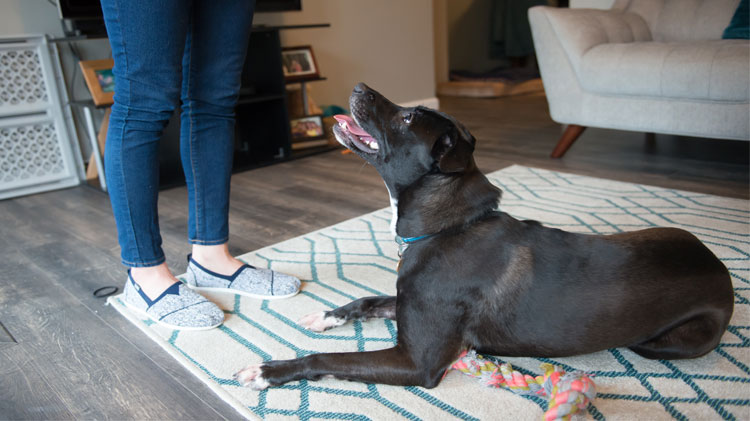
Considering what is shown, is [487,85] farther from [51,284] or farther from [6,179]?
[51,284]

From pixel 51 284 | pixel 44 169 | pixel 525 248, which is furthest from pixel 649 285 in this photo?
pixel 44 169

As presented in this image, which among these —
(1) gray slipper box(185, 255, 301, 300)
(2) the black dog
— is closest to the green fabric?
(2) the black dog

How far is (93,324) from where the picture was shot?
159 cm

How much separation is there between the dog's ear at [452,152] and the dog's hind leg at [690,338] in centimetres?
57

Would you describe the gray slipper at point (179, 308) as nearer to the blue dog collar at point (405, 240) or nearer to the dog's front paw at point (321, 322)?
the dog's front paw at point (321, 322)

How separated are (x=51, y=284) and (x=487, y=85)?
5087 mm

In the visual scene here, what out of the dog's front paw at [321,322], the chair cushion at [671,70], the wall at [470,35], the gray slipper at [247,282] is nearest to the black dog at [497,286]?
the dog's front paw at [321,322]

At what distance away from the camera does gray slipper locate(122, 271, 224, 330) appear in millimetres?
1503

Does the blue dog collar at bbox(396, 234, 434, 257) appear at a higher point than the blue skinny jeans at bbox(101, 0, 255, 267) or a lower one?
lower

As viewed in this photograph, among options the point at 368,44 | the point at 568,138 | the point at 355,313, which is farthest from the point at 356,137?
the point at 368,44

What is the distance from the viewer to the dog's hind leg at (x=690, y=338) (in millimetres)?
1188

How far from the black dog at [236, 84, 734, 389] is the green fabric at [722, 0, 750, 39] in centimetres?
243

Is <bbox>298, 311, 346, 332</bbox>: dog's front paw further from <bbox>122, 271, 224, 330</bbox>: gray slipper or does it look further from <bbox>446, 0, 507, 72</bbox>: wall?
<bbox>446, 0, 507, 72</bbox>: wall

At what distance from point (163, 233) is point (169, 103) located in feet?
3.60
